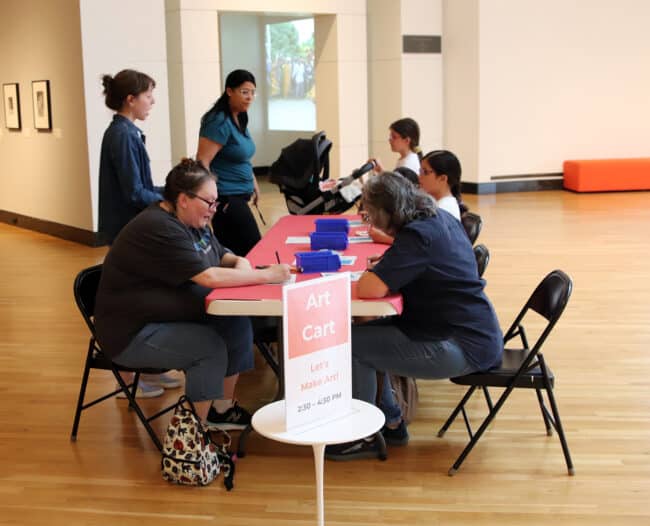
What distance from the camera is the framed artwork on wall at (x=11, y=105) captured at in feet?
36.6

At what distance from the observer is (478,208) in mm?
12125

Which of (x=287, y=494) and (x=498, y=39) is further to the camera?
(x=498, y=39)

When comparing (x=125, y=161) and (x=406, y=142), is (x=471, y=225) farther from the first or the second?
(x=125, y=161)

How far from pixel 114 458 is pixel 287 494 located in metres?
0.87

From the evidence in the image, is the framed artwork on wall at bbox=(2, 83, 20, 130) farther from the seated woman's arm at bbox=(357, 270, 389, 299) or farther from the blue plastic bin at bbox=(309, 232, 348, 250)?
the seated woman's arm at bbox=(357, 270, 389, 299)

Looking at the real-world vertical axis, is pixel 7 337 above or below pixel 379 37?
below

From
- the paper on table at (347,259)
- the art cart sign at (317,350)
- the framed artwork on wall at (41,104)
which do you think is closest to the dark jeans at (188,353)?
the paper on table at (347,259)

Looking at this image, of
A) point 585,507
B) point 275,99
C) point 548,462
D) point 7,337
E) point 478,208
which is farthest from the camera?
point 275,99

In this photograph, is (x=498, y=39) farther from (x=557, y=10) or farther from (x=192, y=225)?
(x=192, y=225)

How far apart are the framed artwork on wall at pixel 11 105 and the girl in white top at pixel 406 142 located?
20.8ft

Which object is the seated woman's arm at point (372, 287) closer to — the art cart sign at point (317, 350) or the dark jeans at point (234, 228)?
the art cart sign at point (317, 350)

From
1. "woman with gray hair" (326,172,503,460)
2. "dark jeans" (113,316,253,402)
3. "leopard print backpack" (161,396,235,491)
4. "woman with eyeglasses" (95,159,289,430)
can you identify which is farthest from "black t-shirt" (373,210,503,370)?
"leopard print backpack" (161,396,235,491)

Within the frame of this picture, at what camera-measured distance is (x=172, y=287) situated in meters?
3.83

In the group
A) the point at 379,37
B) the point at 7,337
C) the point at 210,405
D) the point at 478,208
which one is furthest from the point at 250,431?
the point at 379,37
